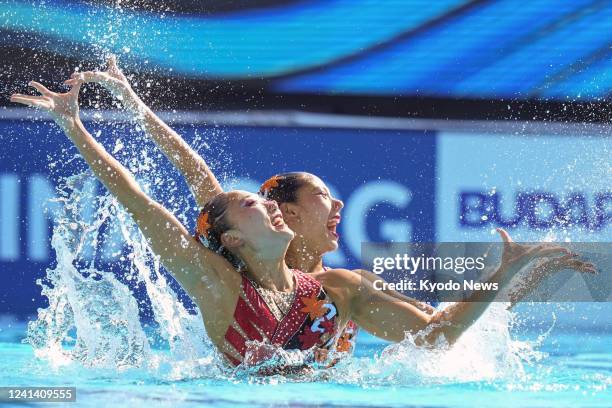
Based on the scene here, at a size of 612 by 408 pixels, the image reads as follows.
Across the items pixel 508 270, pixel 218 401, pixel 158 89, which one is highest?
pixel 158 89

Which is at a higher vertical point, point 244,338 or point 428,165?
point 428,165

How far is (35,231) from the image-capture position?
19.5ft

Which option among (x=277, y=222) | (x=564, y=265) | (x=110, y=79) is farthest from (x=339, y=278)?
(x=110, y=79)

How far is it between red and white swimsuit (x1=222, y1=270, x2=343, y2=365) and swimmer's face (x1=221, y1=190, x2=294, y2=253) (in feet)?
0.41

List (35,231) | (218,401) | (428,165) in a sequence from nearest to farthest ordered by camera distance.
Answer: (218,401) < (35,231) < (428,165)

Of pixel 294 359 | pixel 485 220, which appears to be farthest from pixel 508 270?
pixel 485 220

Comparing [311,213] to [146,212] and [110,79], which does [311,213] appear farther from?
[110,79]

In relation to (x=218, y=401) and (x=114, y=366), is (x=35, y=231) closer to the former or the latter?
(x=114, y=366)

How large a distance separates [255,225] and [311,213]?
0.36 m

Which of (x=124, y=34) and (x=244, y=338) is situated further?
(x=124, y=34)

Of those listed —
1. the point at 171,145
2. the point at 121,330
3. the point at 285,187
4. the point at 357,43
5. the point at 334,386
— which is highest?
the point at 357,43

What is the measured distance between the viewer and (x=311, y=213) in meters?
3.52

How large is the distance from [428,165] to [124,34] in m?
2.08

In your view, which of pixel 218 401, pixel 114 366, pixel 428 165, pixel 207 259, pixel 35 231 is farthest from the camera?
pixel 428 165
